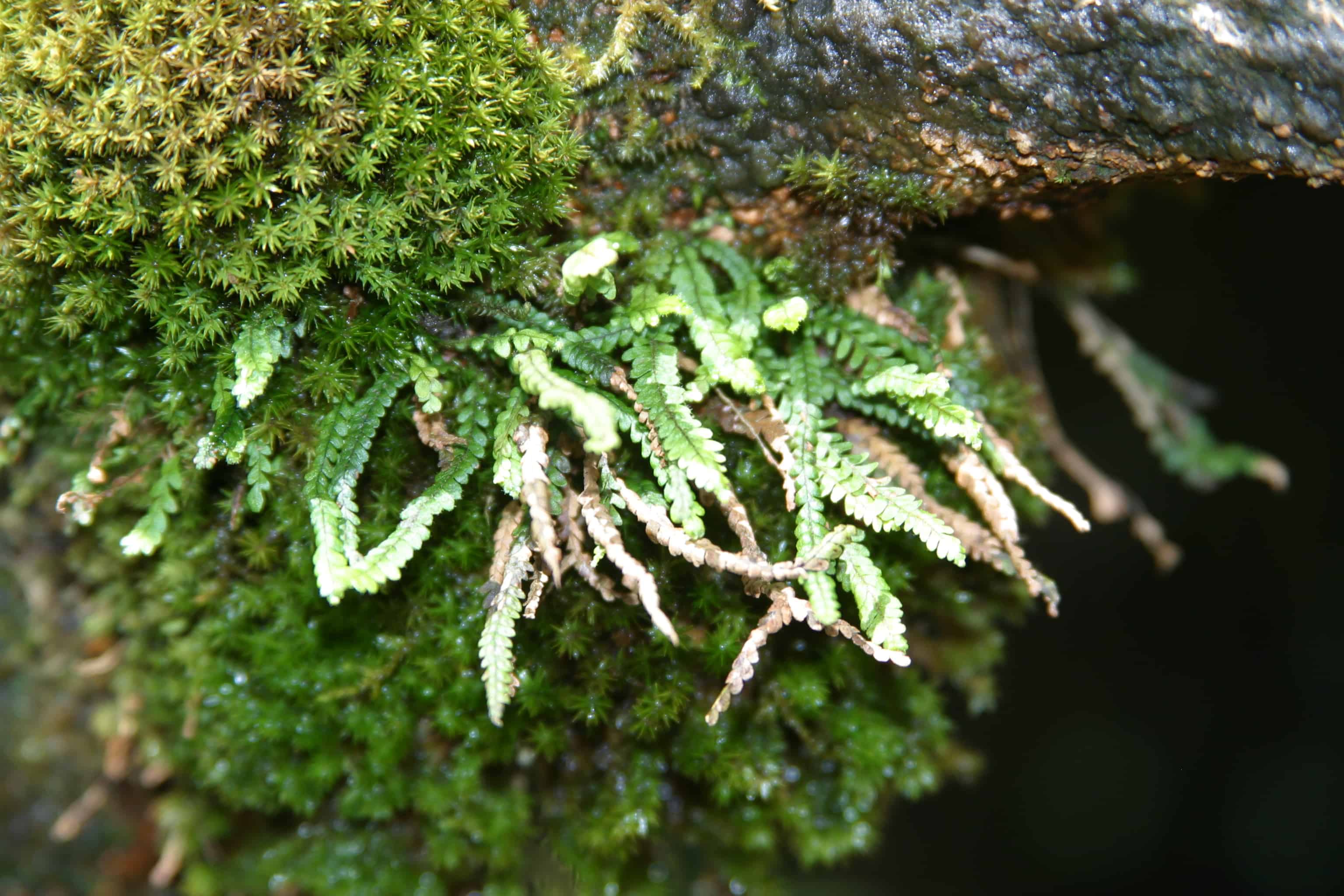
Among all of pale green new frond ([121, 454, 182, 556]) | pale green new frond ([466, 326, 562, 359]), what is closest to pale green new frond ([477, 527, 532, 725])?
pale green new frond ([466, 326, 562, 359])

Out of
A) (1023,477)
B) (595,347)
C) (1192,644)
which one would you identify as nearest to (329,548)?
(595,347)

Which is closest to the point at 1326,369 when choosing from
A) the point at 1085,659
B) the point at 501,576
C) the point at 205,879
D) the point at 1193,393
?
the point at 1193,393

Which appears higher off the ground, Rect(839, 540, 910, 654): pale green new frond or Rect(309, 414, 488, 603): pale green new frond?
Rect(839, 540, 910, 654): pale green new frond

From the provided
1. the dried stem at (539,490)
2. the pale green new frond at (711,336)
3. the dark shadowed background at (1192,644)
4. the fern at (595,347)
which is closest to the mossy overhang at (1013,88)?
the pale green new frond at (711,336)

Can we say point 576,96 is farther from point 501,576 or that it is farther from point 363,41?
point 501,576

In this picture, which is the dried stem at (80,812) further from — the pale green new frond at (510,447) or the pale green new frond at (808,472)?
the pale green new frond at (808,472)

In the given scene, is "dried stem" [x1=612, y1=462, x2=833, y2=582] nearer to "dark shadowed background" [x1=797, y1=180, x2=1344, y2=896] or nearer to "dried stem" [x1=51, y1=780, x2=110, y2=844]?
"dark shadowed background" [x1=797, y1=180, x2=1344, y2=896]
